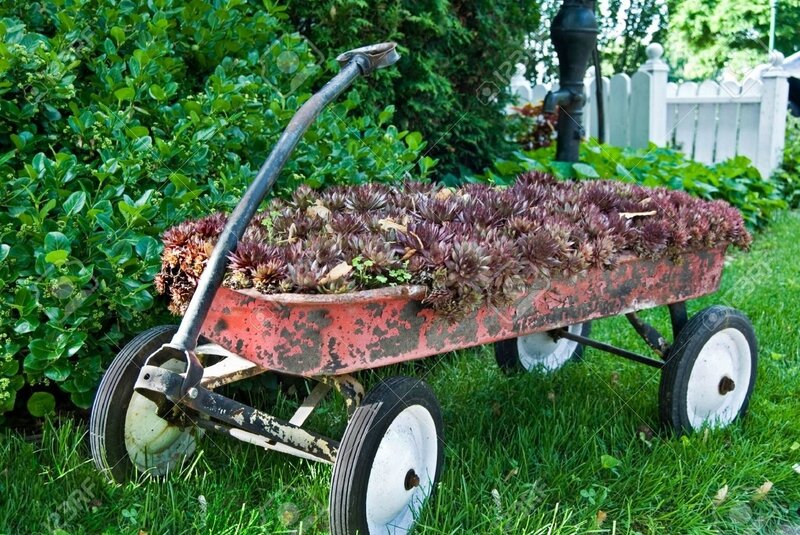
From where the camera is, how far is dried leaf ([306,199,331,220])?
2.08 m

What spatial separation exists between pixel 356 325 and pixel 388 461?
358 millimetres

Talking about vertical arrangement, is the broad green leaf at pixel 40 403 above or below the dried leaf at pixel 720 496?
above

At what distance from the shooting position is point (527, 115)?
630 centimetres

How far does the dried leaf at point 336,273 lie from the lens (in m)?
1.58

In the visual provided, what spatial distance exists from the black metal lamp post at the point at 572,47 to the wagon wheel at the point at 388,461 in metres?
2.62

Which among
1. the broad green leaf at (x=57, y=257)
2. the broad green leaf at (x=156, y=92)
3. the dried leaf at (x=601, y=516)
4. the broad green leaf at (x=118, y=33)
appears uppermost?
the broad green leaf at (x=118, y=33)

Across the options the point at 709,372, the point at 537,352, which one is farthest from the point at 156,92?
the point at 709,372

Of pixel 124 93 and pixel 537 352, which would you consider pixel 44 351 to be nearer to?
pixel 124 93

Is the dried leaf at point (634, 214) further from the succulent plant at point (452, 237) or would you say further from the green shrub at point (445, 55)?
the green shrub at point (445, 55)

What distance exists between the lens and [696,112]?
8.10 metres

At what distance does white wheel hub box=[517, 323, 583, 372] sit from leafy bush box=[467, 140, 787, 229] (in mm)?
1703

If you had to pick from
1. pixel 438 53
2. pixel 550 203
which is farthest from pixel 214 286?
pixel 438 53

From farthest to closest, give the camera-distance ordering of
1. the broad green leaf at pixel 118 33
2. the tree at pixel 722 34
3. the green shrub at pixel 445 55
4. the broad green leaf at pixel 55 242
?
the tree at pixel 722 34 → the green shrub at pixel 445 55 → the broad green leaf at pixel 118 33 → the broad green leaf at pixel 55 242

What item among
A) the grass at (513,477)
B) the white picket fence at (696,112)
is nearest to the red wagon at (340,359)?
the grass at (513,477)
